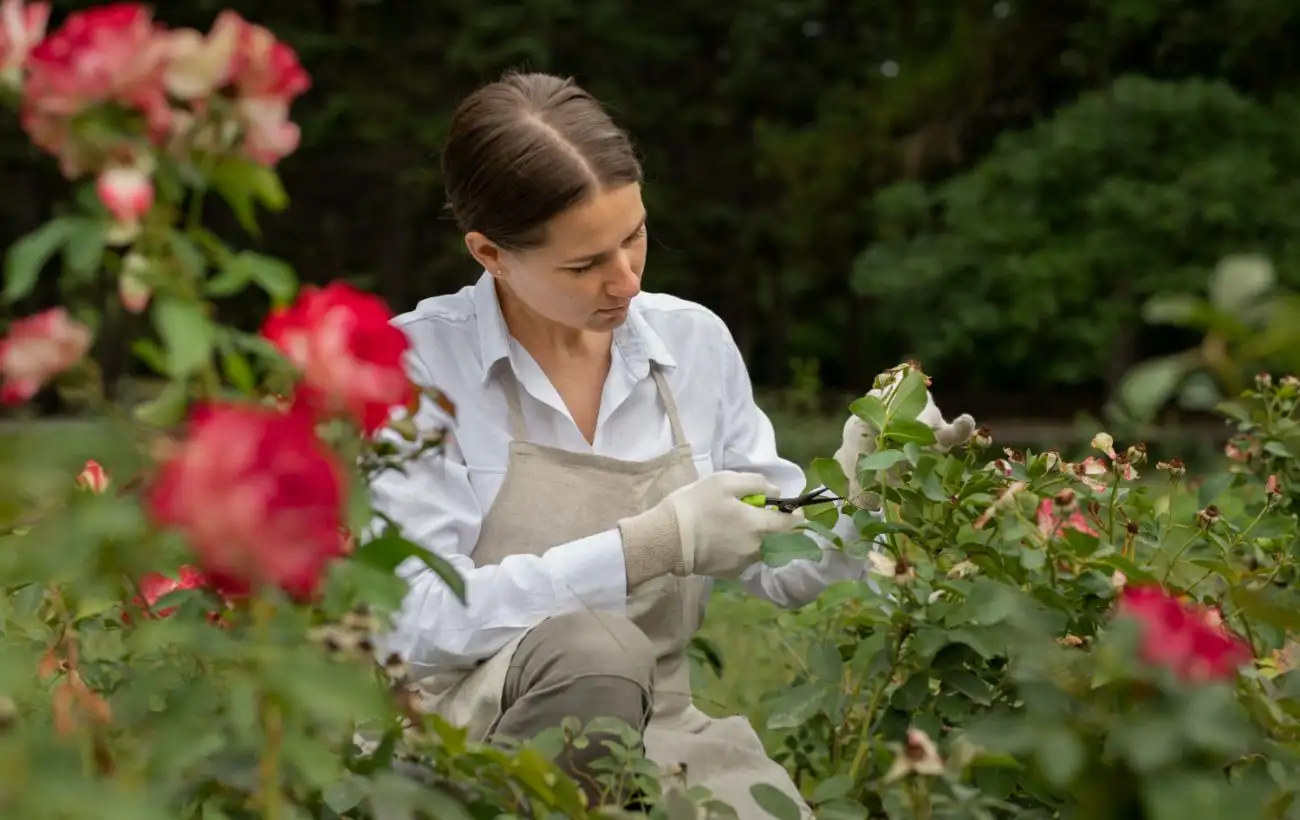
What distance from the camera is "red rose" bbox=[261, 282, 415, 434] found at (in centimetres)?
95

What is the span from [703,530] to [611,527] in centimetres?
28

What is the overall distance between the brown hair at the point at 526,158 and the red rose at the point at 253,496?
4.09 ft

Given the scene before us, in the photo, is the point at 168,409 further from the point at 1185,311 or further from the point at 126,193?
the point at 1185,311

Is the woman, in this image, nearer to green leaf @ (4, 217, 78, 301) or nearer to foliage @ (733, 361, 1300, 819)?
foliage @ (733, 361, 1300, 819)

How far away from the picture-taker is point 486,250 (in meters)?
2.14

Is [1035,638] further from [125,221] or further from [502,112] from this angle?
[502,112]

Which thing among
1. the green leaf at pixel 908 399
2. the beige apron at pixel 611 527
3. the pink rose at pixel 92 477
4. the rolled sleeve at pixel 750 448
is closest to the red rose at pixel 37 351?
the pink rose at pixel 92 477

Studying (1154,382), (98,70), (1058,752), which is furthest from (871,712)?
(98,70)

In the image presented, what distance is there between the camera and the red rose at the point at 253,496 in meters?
0.79

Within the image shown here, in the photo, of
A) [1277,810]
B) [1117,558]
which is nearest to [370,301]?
[1277,810]

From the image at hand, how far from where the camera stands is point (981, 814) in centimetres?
119

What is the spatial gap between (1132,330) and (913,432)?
963cm

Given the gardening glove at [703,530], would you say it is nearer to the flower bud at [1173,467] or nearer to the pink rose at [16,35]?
the flower bud at [1173,467]

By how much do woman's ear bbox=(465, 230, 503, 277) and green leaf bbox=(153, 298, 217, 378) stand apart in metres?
1.17
